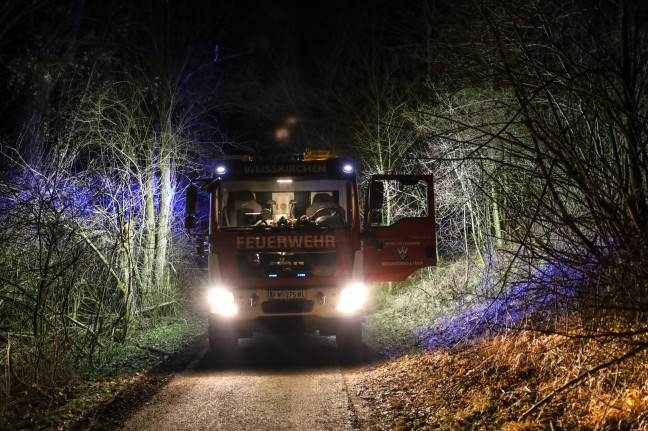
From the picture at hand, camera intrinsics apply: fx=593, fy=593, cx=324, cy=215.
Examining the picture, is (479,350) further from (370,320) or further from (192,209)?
(370,320)

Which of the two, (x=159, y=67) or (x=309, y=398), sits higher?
(x=159, y=67)

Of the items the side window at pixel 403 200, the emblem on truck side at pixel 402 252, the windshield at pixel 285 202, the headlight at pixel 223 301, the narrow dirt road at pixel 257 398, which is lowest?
the narrow dirt road at pixel 257 398

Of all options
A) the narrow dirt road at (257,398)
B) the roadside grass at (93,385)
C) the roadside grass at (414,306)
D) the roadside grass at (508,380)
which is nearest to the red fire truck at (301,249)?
the narrow dirt road at (257,398)

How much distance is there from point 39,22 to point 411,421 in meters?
12.2

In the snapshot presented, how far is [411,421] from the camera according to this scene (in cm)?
627

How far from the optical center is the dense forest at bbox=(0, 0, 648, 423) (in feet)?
16.3

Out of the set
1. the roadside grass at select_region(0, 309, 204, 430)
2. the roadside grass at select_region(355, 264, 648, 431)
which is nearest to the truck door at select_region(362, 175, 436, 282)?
the roadside grass at select_region(355, 264, 648, 431)

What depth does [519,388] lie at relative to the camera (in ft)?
20.0

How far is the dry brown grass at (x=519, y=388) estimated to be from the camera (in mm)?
4977

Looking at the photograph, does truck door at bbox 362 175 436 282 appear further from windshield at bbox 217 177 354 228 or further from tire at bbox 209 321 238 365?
tire at bbox 209 321 238 365

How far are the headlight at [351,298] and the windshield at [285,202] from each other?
1.03 m

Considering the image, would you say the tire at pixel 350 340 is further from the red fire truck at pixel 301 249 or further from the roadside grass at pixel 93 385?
the roadside grass at pixel 93 385

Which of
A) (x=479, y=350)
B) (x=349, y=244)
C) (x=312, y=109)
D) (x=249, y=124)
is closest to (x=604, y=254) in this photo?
(x=479, y=350)

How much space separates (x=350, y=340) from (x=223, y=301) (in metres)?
2.14
